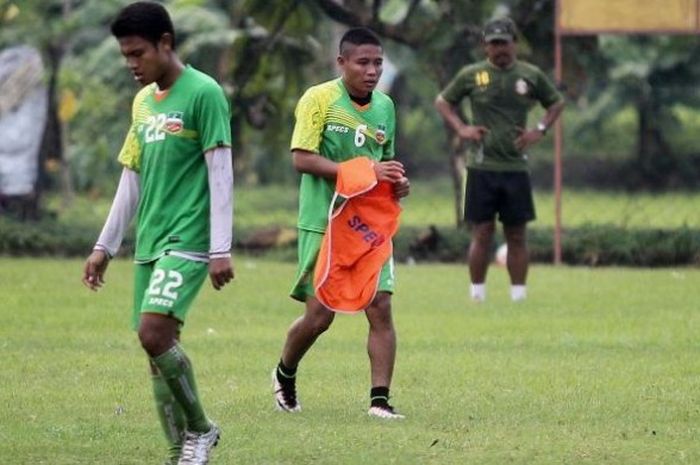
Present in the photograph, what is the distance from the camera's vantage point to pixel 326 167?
9.74 metres

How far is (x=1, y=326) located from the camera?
14.1 m

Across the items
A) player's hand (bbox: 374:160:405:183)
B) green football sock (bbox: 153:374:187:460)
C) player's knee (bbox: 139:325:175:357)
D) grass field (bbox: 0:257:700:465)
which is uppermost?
player's hand (bbox: 374:160:405:183)

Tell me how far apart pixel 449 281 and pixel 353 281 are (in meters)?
8.46

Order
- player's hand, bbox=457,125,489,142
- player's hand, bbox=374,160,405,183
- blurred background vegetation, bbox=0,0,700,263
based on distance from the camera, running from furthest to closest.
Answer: blurred background vegetation, bbox=0,0,700,263
player's hand, bbox=457,125,489,142
player's hand, bbox=374,160,405,183

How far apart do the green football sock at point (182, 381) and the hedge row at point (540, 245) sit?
12433 millimetres

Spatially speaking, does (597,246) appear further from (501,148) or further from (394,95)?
(394,95)

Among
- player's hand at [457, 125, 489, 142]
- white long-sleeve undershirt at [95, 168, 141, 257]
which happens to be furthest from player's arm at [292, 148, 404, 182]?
player's hand at [457, 125, 489, 142]

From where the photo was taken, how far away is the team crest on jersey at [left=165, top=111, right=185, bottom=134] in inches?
320

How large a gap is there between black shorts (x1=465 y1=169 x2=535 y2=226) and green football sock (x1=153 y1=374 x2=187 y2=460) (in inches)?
318

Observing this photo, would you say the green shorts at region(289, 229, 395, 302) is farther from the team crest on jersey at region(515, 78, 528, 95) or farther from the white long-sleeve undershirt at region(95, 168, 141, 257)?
the team crest on jersey at region(515, 78, 528, 95)

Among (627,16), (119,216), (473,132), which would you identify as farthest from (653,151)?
(119,216)

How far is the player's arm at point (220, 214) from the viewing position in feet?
25.9

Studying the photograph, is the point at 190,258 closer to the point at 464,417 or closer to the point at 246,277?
the point at 464,417

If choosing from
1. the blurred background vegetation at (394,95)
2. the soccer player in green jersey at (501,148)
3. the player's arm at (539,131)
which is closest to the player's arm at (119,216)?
the soccer player in green jersey at (501,148)
